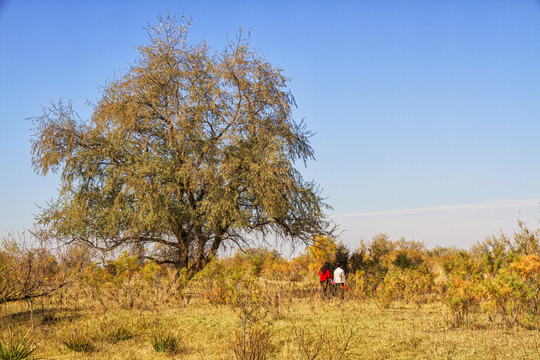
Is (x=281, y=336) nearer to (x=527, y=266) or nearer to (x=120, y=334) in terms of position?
(x=120, y=334)

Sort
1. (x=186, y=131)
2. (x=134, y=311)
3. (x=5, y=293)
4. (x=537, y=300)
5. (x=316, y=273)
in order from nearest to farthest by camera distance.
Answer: (x=5, y=293) < (x=537, y=300) < (x=134, y=311) < (x=186, y=131) < (x=316, y=273)

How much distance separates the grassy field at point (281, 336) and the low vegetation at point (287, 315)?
1.2 inches

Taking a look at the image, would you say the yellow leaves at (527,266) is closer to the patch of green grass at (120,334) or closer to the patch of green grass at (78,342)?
the patch of green grass at (120,334)

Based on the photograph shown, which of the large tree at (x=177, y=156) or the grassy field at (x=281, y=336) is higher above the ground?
the large tree at (x=177, y=156)

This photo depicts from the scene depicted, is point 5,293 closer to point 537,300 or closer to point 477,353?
point 477,353

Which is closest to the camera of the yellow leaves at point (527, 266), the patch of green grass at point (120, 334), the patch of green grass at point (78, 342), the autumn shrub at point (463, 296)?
the patch of green grass at point (78, 342)

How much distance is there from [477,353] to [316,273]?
15509 millimetres

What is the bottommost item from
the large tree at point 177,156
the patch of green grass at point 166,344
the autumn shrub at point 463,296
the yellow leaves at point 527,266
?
the patch of green grass at point 166,344

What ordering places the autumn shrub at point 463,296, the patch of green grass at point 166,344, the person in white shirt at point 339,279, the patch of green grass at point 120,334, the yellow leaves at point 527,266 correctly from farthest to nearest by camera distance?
1. the person in white shirt at point 339,279
2. the yellow leaves at point 527,266
3. the autumn shrub at point 463,296
4. the patch of green grass at point 120,334
5. the patch of green grass at point 166,344

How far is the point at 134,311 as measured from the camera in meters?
13.5

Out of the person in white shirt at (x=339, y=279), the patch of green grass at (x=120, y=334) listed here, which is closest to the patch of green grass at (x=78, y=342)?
the patch of green grass at (x=120, y=334)

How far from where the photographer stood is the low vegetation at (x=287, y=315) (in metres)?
8.16

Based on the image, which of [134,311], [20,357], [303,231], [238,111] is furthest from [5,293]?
[303,231]

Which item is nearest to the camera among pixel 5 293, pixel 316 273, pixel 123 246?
pixel 5 293
